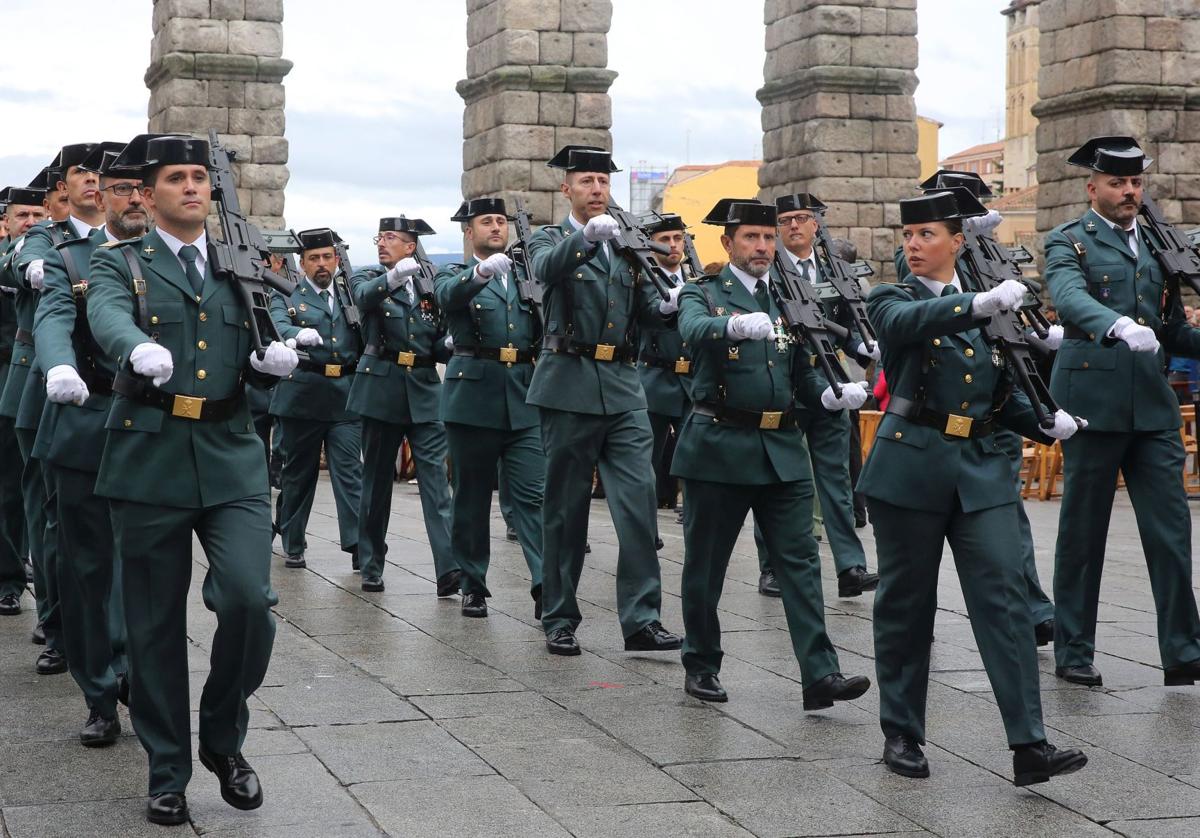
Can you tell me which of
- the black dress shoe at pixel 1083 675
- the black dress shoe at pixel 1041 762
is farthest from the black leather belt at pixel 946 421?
the black dress shoe at pixel 1083 675

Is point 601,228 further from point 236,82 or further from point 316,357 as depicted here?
point 236,82

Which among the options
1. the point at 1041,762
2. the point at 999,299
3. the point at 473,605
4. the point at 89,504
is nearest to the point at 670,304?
the point at 473,605

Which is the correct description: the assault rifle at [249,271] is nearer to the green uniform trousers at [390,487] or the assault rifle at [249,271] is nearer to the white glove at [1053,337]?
the white glove at [1053,337]

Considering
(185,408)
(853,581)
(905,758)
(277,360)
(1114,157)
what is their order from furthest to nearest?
(853,581)
(1114,157)
(905,758)
(185,408)
(277,360)

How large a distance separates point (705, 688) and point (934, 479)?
145 cm

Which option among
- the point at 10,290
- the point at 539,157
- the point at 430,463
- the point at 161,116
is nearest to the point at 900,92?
the point at 539,157

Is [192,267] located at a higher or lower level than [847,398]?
higher

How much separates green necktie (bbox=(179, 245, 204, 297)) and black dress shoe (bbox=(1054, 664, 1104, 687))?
3.68m

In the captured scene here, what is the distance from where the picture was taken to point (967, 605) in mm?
5586

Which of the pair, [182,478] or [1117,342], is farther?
[1117,342]

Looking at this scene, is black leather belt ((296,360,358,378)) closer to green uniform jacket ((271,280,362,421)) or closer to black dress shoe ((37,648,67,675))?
green uniform jacket ((271,280,362,421))

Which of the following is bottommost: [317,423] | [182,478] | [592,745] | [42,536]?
[592,745]

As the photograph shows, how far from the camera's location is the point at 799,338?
6.79 metres

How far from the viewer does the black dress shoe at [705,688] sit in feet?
21.8
